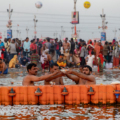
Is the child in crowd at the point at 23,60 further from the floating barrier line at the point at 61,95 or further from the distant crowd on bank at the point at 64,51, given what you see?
the floating barrier line at the point at 61,95

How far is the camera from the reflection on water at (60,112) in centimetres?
784

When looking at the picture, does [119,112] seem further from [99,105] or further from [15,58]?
[15,58]

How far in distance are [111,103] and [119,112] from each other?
1.22m

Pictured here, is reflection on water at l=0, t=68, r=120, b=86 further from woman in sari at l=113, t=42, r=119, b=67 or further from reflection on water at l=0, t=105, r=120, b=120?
woman in sari at l=113, t=42, r=119, b=67

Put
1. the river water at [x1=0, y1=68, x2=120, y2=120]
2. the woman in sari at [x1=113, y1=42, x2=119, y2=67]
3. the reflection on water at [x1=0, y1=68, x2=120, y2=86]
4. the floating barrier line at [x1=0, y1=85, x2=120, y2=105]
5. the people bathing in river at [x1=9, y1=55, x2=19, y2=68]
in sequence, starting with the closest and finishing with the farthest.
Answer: the river water at [x1=0, y1=68, x2=120, y2=120] → the floating barrier line at [x1=0, y1=85, x2=120, y2=105] → the reflection on water at [x1=0, y1=68, x2=120, y2=86] → the people bathing in river at [x1=9, y1=55, x2=19, y2=68] → the woman in sari at [x1=113, y1=42, x2=119, y2=67]

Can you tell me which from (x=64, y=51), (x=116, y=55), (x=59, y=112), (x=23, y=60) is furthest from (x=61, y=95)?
(x=64, y=51)

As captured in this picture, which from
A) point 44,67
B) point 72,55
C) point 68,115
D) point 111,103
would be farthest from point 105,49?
point 68,115

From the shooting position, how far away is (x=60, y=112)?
8461mm

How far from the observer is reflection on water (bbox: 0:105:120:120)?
784 cm

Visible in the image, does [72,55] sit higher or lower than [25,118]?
higher

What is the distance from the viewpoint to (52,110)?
28.7 feet

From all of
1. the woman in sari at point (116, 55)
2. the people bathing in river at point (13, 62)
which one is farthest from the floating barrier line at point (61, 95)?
the woman in sari at point (116, 55)

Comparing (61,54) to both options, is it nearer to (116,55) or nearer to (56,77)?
(116,55)

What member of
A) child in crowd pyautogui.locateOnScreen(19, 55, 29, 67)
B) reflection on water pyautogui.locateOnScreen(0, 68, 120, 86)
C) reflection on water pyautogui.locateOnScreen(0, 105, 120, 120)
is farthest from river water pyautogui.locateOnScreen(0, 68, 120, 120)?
child in crowd pyautogui.locateOnScreen(19, 55, 29, 67)
